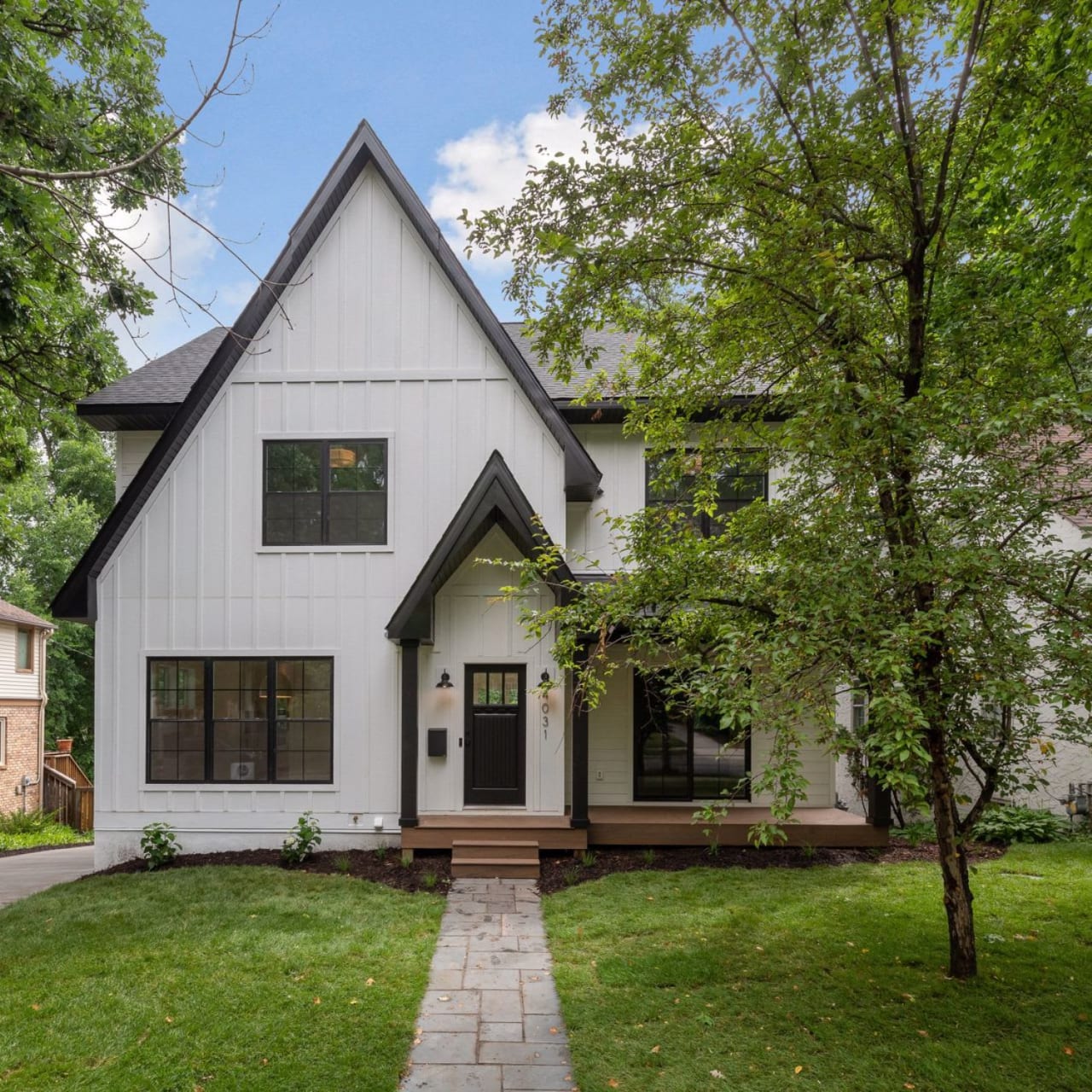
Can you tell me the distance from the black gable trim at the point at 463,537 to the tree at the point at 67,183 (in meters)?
4.14

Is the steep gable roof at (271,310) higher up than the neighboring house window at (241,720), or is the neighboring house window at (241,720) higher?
the steep gable roof at (271,310)

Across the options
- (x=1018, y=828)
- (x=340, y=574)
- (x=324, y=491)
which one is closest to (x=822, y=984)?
(x=1018, y=828)

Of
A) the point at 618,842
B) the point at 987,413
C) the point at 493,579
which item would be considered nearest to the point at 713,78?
the point at 987,413

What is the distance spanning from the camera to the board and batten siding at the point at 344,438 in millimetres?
9125

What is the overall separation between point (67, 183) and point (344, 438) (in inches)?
165

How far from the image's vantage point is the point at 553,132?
22.9ft

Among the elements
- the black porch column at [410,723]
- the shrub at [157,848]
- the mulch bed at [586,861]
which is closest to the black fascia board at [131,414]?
the black porch column at [410,723]

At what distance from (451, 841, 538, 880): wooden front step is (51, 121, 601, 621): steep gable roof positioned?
15.8 feet

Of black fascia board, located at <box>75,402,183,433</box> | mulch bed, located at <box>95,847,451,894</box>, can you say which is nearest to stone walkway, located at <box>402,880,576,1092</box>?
mulch bed, located at <box>95,847,451,894</box>

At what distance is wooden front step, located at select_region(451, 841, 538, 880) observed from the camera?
810cm

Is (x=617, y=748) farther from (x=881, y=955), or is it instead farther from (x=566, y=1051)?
(x=566, y=1051)

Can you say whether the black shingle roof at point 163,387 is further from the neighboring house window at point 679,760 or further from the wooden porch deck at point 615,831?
the wooden porch deck at point 615,831

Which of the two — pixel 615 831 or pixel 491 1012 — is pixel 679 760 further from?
pixel 491 1012

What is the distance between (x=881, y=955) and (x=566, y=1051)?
2841 mm
